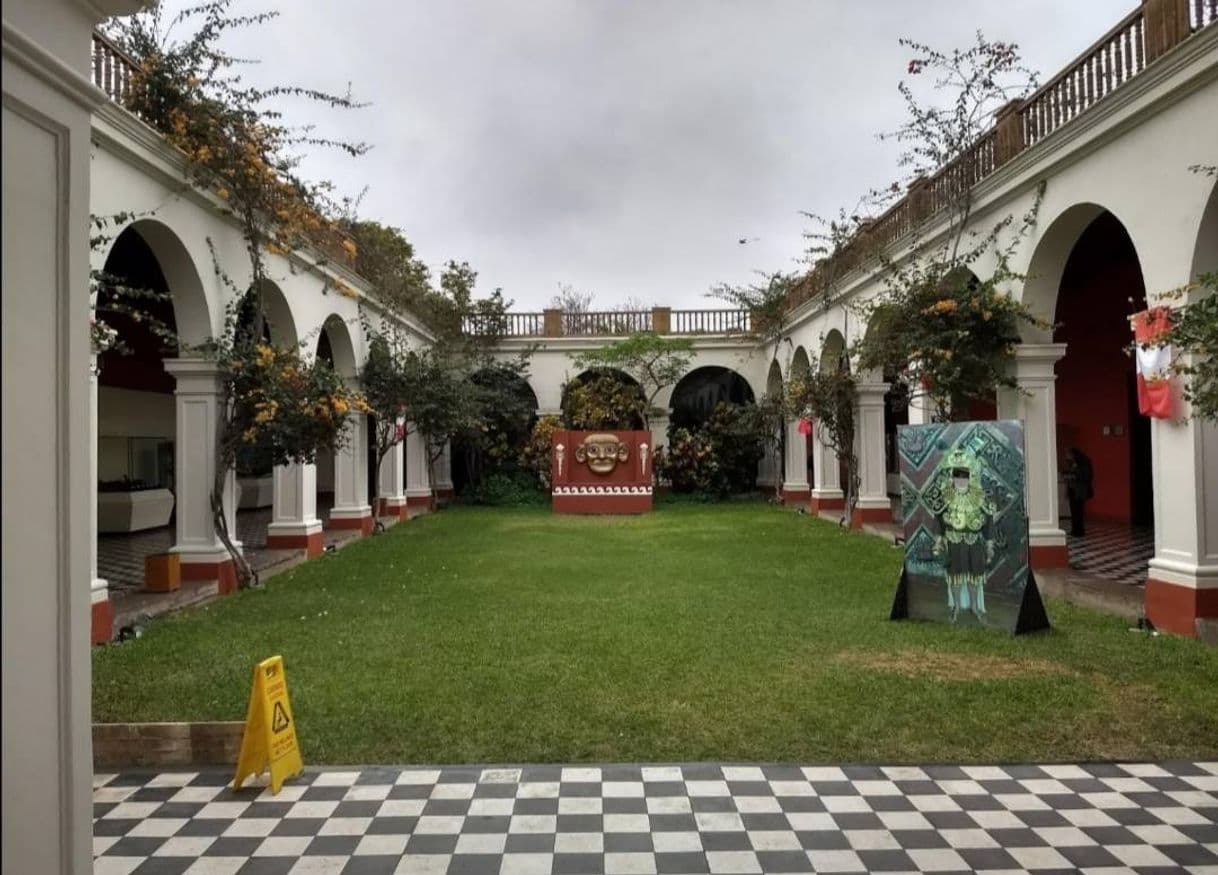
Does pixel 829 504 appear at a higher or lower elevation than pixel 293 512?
lower

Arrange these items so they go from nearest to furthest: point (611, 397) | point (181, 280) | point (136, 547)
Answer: point (181, 280) → point (136, 547) → point (611, 397)

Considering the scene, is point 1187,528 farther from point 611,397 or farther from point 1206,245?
point 611,397

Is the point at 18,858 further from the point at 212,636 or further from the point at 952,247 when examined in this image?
the point at 952,247

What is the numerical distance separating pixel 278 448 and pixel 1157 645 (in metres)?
7.58

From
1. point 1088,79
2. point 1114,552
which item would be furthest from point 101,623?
point 1114,552

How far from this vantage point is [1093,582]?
7828mm

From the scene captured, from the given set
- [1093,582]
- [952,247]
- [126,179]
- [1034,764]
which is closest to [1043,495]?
[1093,582]

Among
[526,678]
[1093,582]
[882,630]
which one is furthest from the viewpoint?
[1093,582]

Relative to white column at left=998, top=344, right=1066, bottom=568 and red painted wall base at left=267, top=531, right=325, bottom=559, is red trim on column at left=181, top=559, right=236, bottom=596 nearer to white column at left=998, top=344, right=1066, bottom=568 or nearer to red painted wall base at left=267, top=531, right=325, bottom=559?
red painted wall base at left=267, top=531, right=325, bottom=559

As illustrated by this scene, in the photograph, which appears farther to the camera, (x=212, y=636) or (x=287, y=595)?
(x=287, y=595)

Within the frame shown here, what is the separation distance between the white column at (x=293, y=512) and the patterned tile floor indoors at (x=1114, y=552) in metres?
8.81

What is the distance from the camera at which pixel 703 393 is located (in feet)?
72.1

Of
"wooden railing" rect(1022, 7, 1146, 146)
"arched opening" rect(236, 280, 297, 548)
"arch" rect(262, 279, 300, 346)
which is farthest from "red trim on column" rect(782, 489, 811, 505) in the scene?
"arch" rect(262, 279, 300, 346)

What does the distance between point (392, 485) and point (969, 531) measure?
38.2 ft
